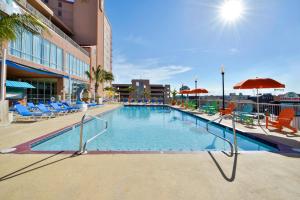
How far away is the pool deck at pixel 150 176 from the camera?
7.78 ft

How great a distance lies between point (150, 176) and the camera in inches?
113

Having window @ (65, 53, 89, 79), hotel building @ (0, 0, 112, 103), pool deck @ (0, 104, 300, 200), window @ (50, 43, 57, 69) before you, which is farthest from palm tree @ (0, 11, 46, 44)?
window @ (65, 53, 89, 79)

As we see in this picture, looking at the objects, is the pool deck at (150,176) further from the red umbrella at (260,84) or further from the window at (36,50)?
the window at (36,50)

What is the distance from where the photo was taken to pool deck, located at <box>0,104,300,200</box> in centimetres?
237

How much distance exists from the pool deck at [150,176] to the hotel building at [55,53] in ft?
22.6

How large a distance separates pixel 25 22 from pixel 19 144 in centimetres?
548

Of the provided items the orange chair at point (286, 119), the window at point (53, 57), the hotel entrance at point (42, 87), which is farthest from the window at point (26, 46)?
the orange chair at point (286, 119)

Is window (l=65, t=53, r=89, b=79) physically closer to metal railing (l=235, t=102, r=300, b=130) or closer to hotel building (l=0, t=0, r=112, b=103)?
hotel building (l=0, t=0, r=112, b=103)

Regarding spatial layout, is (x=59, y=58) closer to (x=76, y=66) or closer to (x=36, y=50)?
(x=36, y=50)

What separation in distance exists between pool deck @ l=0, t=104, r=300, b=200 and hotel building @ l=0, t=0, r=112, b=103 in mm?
6899

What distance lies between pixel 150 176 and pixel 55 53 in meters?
22.5

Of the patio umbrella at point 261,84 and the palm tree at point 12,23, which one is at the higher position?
the palm tree at point 12,23

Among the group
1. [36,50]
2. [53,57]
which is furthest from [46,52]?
[36,50]

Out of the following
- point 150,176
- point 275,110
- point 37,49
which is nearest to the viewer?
point 150,176
